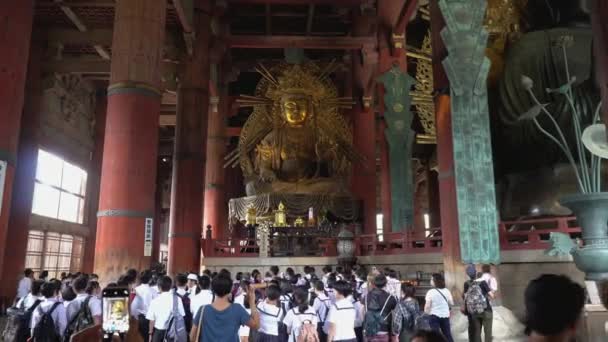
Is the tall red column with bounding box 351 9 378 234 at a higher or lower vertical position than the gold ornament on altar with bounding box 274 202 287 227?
higher

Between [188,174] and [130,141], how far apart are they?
4046 millimetres

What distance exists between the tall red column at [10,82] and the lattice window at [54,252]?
9017mm

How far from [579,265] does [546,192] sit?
14.6 feet

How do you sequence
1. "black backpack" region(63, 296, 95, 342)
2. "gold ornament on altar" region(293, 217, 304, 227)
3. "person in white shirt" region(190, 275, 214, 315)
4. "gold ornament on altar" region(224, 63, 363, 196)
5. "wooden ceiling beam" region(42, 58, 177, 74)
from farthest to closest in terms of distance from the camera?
1. "gold ornament on altar" region(224, 63, 363, 196)
2. "gold ornament on altar" region(293, 217, 304, 227)
3. "wooden ceiling beam" region(42, 58, 177, 74)
4. "person in white shirt" region(190, 275, 214, 315)
5. "black backpack" region(63, 296, 95, 342)

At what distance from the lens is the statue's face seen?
51.5 feet

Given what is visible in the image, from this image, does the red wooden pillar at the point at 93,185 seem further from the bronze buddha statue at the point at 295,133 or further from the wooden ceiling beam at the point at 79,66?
the bronze buddha statue at the point at 295,133

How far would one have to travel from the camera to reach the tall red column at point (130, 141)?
21.2 feet

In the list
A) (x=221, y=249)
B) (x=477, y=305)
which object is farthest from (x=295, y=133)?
(x=477, y=305)

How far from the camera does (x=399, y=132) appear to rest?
11.7 metres

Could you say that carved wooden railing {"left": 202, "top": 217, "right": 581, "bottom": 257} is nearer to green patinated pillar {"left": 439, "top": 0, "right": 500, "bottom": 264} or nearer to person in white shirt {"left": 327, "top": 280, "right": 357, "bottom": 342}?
green patinated pillar {"left": 439, "top": 0, "right": 500, "bottom": 264}

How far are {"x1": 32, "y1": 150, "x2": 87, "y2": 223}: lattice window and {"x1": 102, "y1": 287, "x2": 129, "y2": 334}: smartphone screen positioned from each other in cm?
1183

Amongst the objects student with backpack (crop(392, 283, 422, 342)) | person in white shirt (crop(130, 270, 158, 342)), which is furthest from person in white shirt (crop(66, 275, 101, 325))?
student with backpack (crop(392, 283, 422, 342))

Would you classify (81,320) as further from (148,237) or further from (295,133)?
(295,133)

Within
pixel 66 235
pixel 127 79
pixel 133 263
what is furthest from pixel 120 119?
pixel 66 235
